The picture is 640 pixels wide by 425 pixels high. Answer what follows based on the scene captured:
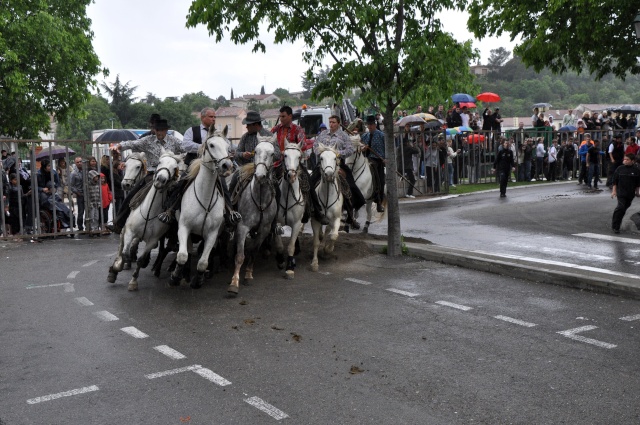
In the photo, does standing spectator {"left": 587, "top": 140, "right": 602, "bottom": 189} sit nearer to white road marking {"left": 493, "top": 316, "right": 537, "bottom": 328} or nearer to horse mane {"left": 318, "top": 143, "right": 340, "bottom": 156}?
horse mane {"left": 318, "top": 143, "right": 340, "bottom": 156}

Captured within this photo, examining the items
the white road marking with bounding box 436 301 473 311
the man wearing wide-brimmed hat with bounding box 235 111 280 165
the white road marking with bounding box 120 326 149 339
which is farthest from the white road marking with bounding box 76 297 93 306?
the white road marking with bounding box 436 301 473 311

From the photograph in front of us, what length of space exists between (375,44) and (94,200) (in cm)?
862

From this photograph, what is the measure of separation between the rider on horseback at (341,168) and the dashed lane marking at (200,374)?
19.0 feet

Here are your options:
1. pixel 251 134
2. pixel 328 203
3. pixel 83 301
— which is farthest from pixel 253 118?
pixel 83 301

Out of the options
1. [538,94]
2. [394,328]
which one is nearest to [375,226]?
[394,328]

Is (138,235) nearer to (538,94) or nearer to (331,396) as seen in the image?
(331,396)

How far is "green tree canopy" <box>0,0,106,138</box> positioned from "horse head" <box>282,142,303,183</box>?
22030 millimetres

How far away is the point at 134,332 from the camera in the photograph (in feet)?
27.1

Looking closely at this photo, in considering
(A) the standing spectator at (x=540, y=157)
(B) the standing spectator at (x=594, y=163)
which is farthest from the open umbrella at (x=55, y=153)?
(A) the standing spectator at (x=540, y=157)

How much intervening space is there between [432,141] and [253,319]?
17288mm

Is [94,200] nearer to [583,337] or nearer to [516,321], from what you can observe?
[516,321]

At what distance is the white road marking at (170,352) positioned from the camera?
726cm

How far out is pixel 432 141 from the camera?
82.0 feet

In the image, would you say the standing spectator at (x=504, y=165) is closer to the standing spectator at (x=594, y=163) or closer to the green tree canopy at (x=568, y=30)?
the standing spectator at (x=594, y=163)
